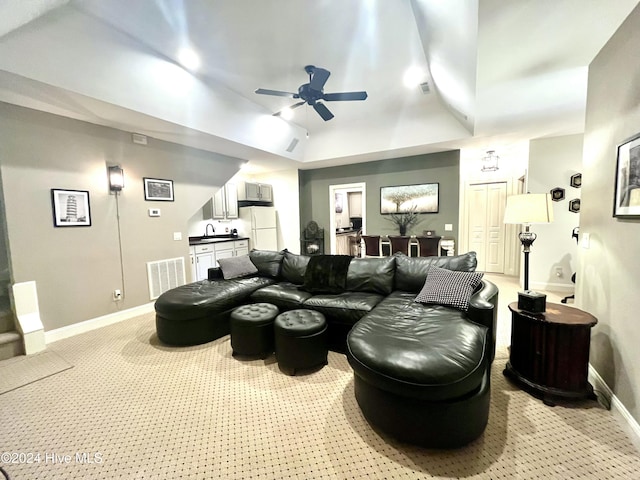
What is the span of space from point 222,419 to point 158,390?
2.34ft

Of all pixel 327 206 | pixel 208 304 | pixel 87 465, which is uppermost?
pixel 327 206

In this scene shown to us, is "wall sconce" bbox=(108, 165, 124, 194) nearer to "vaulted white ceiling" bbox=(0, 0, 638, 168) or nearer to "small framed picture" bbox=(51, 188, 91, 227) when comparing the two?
"small framed picture" bbox=(51, 188, 91, 227)

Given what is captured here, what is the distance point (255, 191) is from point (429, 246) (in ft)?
13.8

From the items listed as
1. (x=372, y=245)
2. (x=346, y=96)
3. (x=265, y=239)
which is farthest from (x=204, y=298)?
(x=265, y=239)

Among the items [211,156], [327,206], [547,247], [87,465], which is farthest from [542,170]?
[87,465]

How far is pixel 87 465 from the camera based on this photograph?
4.88ft

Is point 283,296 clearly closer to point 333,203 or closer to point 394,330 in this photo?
point 394,330

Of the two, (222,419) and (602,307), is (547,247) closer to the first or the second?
(602,307)

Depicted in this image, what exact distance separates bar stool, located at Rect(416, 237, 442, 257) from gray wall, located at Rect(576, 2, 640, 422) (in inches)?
108

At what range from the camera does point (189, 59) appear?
10.6 ft

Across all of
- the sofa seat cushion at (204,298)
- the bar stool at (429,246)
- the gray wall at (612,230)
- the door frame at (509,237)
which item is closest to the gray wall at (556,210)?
the door frame at (509,237)

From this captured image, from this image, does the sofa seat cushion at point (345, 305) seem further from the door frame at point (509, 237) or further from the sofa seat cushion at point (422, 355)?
the door frame at point (509, 237)

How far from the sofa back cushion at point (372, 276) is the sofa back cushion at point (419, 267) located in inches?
3.5

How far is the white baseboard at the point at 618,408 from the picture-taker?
5.06 ft
